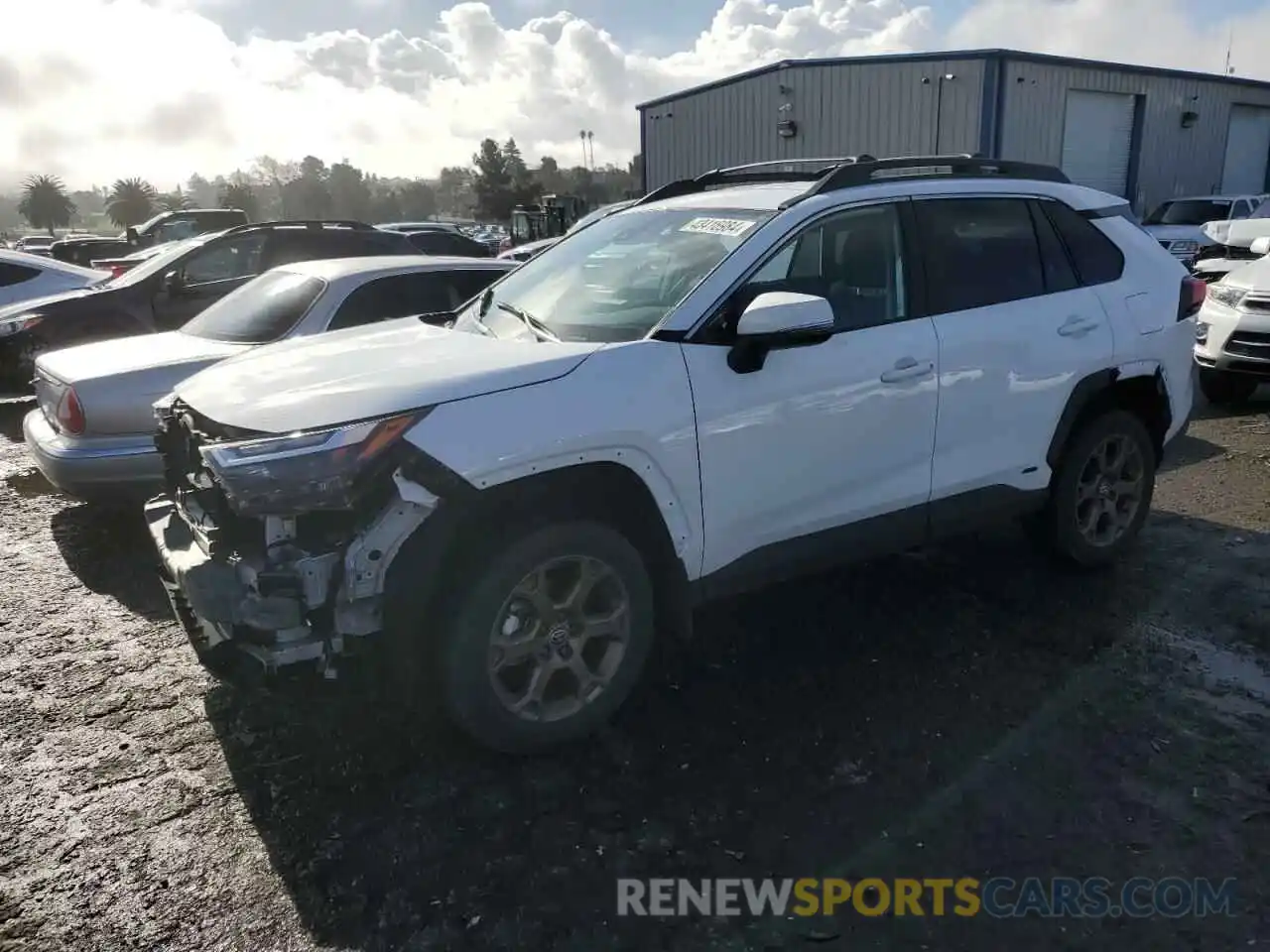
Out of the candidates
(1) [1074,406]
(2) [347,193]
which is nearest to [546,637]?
(1) [1074,406]

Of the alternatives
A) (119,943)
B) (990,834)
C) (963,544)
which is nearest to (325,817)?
(119,943)

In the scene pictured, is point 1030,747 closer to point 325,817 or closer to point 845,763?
point 845,763

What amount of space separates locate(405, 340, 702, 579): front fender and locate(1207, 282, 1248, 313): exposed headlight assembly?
6927 millimetres

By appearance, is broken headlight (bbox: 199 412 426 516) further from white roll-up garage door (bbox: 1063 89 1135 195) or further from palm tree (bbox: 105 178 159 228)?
palm tree (bbox: 105 178 159 228)

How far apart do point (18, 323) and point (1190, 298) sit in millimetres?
9321

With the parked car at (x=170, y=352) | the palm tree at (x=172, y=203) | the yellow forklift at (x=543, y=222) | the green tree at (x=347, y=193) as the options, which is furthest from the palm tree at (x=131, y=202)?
the parked car at (x=170, y=352)

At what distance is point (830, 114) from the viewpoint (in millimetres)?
22609

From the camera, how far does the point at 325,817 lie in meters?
2.92

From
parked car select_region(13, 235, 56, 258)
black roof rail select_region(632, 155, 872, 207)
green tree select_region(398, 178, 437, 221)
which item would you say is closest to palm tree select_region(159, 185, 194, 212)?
parked car select_region(13, 235, 56, 258)

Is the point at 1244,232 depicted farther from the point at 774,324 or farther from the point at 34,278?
the point at 34,278

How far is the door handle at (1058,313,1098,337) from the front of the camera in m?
4.25

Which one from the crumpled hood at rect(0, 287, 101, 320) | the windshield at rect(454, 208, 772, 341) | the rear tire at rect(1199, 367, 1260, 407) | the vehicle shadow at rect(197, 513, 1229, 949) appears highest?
the windshield at rect(454, 208, 772, 341)

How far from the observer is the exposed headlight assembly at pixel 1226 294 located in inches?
318

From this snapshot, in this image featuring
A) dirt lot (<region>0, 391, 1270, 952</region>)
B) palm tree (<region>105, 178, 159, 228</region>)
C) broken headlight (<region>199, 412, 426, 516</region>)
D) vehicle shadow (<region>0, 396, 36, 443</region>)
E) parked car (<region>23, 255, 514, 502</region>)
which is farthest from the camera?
palm tree (<region>105, 178, 159, 228</region>)
